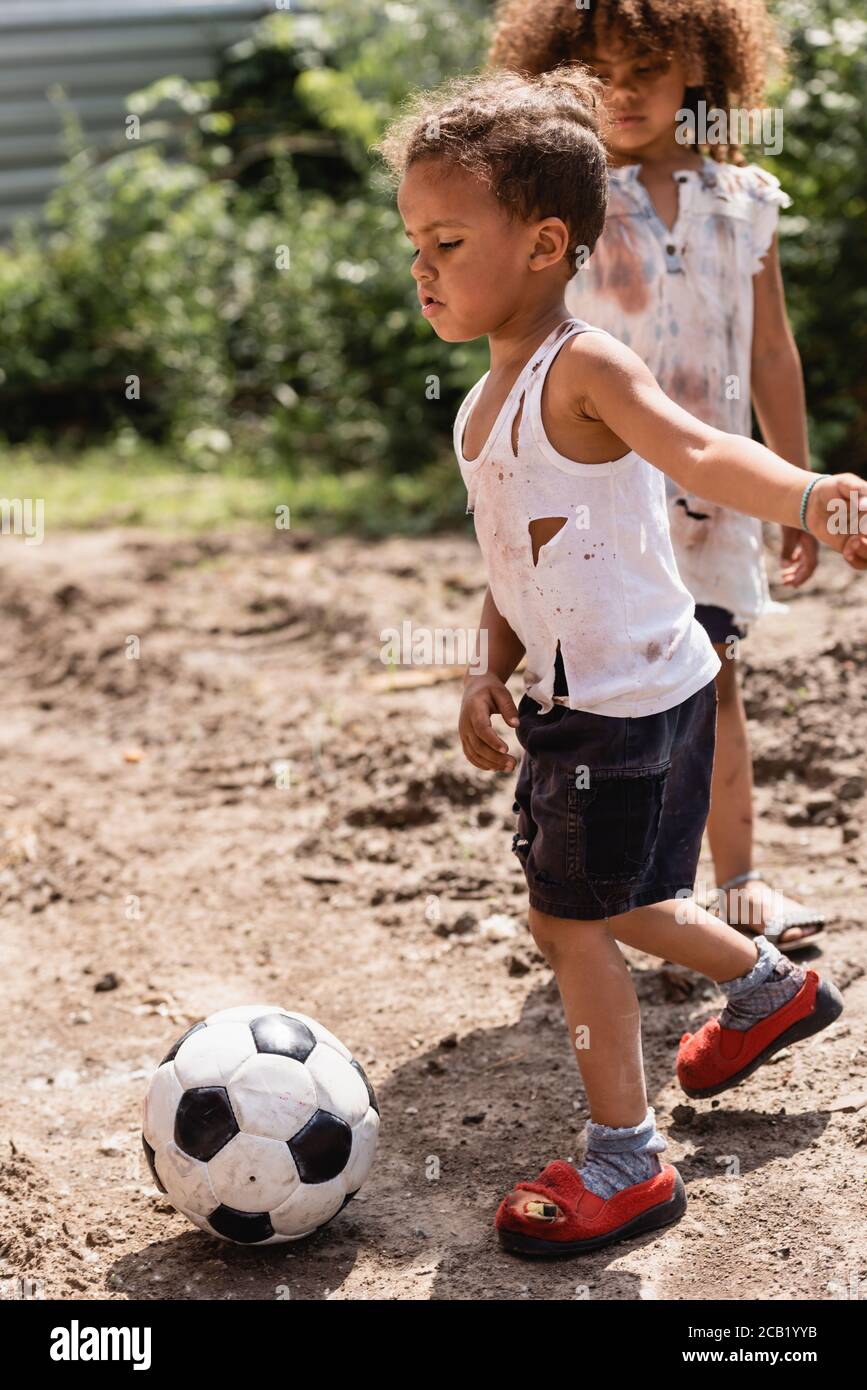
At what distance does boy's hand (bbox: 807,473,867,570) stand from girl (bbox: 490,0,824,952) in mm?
1111

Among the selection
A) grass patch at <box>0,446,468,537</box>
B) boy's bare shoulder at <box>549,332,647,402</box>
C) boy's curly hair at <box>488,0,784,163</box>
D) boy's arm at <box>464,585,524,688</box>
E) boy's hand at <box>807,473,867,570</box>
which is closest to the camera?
boy's hand at <box>807,473,867,570</box>

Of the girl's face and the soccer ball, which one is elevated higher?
the girl's face

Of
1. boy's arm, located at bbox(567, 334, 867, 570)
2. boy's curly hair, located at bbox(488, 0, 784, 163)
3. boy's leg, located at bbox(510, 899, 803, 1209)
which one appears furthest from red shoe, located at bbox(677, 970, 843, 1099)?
boy's curly hair, located at bbox(488, 0, 784, 163)

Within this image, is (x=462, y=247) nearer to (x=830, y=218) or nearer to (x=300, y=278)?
(x=830, y=218)

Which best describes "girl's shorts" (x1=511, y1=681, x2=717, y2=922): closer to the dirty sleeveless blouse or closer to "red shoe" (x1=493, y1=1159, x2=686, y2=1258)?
"red shoe" (x1=493, y1=1159, x2=686, y2=1258)

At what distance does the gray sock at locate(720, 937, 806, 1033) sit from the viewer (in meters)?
2.75

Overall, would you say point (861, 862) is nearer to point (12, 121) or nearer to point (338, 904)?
point (338, 904)

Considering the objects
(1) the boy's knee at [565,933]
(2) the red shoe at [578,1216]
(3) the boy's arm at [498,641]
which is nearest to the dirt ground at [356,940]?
(2) the red shoe at [578,1216]

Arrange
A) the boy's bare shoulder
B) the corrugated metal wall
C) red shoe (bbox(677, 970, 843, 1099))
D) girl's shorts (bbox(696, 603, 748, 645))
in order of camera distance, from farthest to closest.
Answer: the corrugated metal wall < girl's shorts (bbox(696, 603, 748, 645)) < red shoe (bbox(677, 970, 843, 1099)) < the boy's bare shoulder

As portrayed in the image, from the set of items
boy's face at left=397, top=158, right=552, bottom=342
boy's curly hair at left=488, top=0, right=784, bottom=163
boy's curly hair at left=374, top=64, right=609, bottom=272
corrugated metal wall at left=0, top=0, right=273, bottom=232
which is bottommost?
boy's face at left=397, top=158, right=552, bottom=342

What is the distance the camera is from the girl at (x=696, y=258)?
10.2 ft

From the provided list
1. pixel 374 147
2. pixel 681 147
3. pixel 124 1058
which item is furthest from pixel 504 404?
pixel 124 1058

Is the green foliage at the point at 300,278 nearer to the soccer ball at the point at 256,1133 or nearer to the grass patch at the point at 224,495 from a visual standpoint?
the grass patch at the point at 224,495

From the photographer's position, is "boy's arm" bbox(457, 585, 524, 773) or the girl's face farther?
the girl's face
